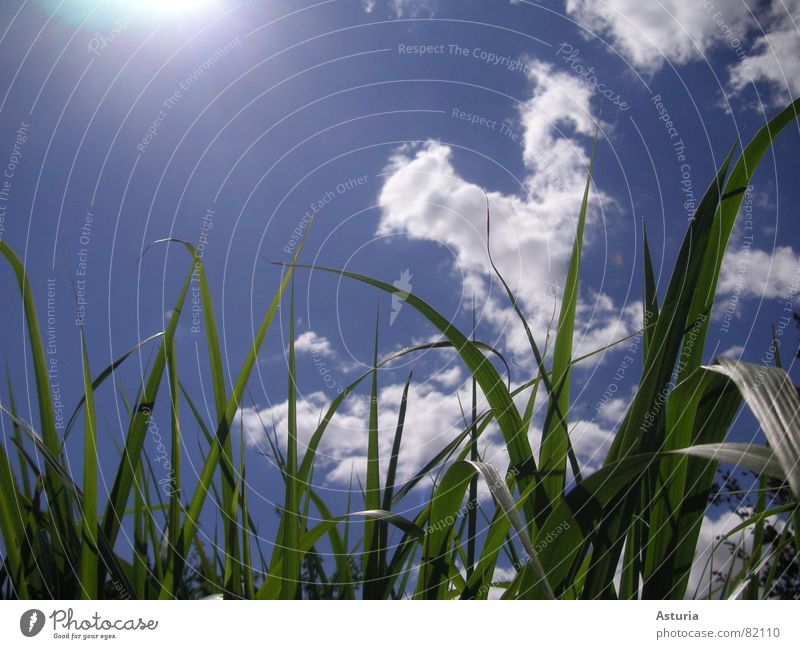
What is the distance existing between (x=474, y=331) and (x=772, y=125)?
493 millimetres

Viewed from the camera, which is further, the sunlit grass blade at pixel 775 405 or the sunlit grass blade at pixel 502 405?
the sunlit grass blade at pixel 502 405

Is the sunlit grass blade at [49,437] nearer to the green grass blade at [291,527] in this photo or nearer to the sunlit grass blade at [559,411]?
the green grass blade at [291,527]

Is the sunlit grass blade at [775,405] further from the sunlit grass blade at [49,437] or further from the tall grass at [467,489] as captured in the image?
the sunlit grass blade at [49,437]

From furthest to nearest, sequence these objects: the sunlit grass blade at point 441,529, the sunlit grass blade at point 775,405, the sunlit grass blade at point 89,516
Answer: the sunlit grass blade at point 441,529, the sunlit grass blade at point 89,516, the sunlit grass blade at point 775,405

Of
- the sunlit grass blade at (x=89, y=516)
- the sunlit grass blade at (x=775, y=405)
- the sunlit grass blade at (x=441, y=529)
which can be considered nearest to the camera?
the sunlit grass blade at (x=775, y=405)

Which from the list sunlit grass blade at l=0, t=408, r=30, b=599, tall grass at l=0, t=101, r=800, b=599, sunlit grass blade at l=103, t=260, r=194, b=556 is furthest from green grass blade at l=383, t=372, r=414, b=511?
sunlit grass blade at l=0, t=408, r=30, b=599

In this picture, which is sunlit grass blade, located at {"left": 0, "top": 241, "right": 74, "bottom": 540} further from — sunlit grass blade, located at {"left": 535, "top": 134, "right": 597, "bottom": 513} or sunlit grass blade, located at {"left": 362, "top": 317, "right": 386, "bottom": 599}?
sunlit grass blade, located at {"left": 535, "top": 134, "right": 597, "bottom": 513}

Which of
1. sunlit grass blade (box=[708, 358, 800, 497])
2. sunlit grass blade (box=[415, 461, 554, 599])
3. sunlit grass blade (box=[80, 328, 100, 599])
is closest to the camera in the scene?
sunlit grass blade (box=[708, 358, 800, 497])

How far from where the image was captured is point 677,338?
29.9 inches

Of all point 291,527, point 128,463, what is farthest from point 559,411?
point 128,463

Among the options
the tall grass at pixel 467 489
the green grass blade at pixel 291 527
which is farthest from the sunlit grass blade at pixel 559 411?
the green grass blade at pixel 291 527

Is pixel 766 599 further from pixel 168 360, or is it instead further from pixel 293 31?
pixel 293 31

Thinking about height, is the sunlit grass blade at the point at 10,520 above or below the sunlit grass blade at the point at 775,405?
below
